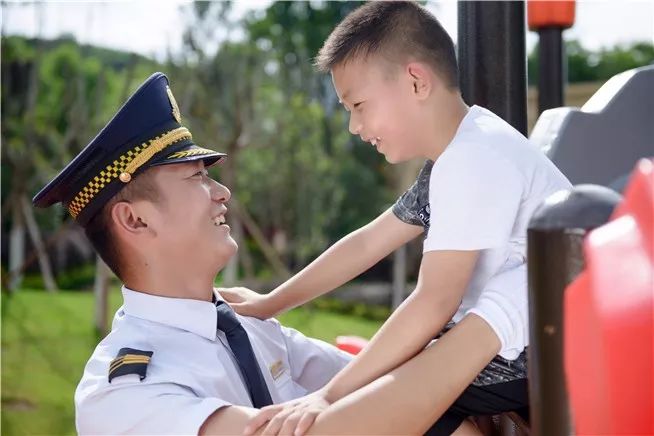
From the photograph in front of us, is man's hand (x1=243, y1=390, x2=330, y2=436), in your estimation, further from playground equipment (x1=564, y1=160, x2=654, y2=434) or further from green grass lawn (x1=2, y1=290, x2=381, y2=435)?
green grass lawn (x1=2, y1=290, x2=381, y2=435)

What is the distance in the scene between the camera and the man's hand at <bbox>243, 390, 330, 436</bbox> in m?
1.27

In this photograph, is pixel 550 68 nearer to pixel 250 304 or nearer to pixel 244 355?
pixel 250 304

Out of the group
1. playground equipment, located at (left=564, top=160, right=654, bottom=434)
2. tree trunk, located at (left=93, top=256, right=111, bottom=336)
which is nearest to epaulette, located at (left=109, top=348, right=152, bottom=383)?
playground equipment, located at (left=564, top=160, right=654, bottom=434)

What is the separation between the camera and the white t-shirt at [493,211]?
1307mm

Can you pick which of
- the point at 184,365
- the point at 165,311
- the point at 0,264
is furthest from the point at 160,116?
the point at 0,264

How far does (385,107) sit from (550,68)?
1.80 metres

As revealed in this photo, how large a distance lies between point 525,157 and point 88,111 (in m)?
7.10

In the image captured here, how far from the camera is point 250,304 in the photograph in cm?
183

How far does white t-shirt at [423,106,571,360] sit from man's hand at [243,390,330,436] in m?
0.26

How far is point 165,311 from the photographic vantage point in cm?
161

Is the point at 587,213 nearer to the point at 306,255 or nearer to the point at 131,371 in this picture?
the point at 131,371

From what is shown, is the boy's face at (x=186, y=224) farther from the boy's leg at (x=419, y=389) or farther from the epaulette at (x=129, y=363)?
the boy's leg at (x=419, y=389)

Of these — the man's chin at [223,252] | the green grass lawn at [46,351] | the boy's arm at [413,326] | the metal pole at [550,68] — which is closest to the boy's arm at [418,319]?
the boy's arm at [413,326]

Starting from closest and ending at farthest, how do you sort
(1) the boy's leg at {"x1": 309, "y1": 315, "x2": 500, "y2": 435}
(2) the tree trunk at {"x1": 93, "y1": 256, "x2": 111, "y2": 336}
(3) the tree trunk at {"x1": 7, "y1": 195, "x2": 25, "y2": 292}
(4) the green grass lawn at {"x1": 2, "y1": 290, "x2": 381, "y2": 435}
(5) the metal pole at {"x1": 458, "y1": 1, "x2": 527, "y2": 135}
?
→ (1) the boy's leg at {"x1": 309, "y1": 315, "x2": 500, "y2": 435} < (5) the metal pole at {"x1": 458, "y1": 1, "x2": 527, "y2": 135} < (4) the green grass lawn at {"x1": 2, "y1": 290, "x2": 381, "y2": 435} < (2) the tree trunk at {"x1": 93, "y1": 256, "x2": 111, "y2": 336} < (3) the tree trunk at {"x1": 7, "y1": 195, "x2": 25, "y2": 292}
